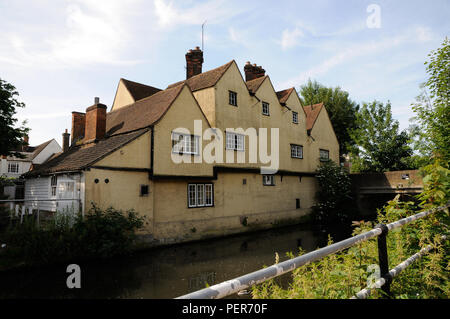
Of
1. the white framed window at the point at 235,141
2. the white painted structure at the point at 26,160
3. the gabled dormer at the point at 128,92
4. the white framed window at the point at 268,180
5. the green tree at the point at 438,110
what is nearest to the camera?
the green tree at the point at 438,110

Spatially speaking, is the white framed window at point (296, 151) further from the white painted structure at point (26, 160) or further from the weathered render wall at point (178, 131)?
the white painted structure at point (26, 160)

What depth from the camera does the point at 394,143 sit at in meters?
32.7

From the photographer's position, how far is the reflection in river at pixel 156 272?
28.8ft

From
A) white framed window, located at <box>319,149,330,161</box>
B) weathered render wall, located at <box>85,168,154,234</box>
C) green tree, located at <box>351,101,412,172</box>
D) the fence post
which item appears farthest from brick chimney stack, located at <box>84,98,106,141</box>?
green tree, located at <box>351,101,412,172</box>

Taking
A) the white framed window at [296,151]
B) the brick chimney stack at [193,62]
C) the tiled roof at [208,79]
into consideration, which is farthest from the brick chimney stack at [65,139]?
the white framed window at [296,151]

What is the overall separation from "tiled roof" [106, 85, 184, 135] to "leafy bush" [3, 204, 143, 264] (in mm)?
5551

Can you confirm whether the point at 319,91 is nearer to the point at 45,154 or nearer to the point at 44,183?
the point at 44,183

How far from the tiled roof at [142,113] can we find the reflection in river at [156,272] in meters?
7.25

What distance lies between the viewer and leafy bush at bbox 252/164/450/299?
10.5 ft

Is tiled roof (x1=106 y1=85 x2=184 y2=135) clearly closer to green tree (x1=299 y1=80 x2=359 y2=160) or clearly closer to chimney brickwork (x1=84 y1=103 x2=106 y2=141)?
chimney brickwork (x1=84 y1=103 x2=106 y2=141)
